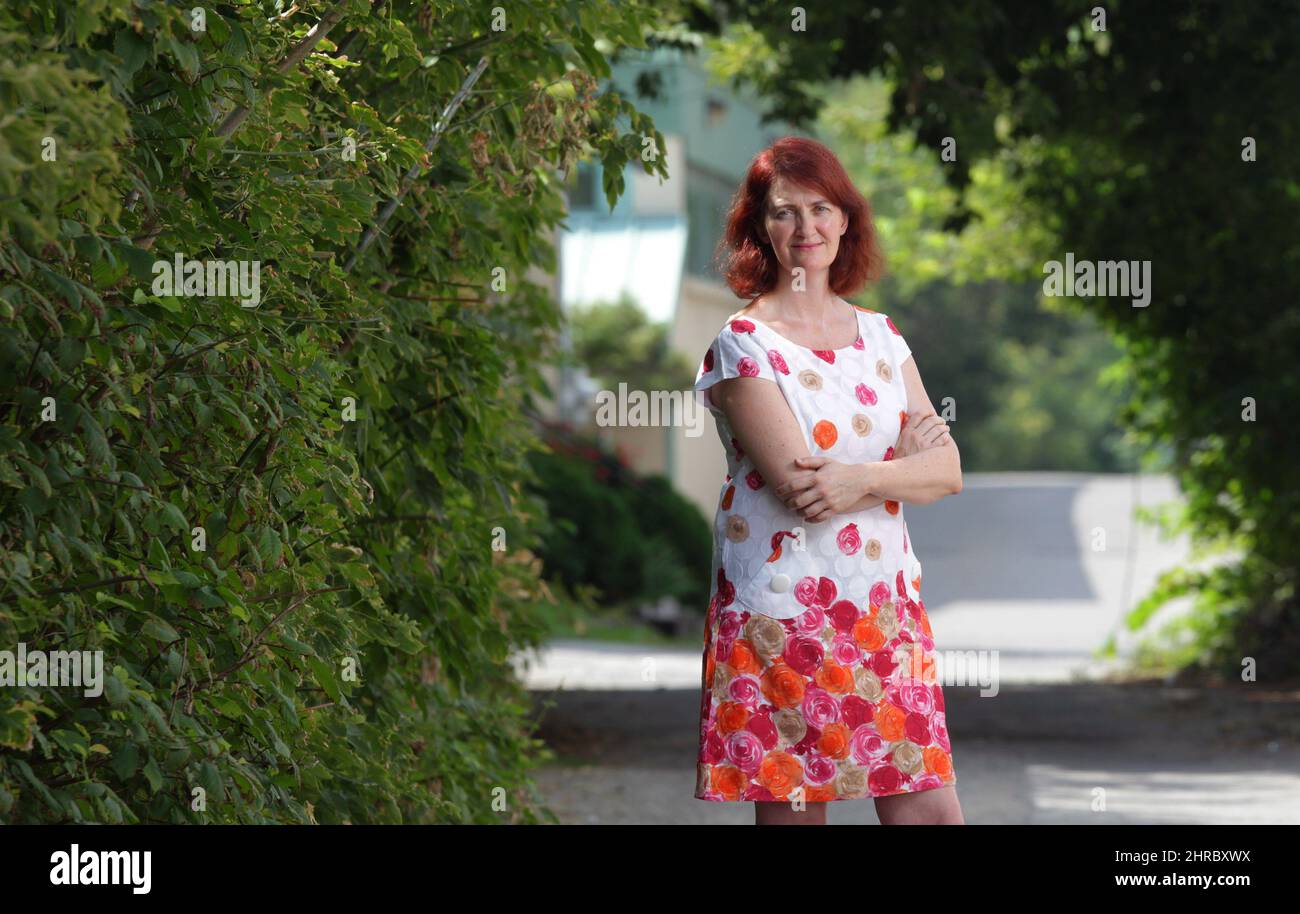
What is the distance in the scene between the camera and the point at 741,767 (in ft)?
11.7

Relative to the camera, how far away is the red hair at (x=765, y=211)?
3.81 meters

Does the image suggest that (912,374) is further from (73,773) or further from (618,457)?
(618,457)

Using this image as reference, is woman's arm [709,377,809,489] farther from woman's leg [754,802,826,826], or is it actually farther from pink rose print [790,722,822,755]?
woman's leg [754,802,826,826]

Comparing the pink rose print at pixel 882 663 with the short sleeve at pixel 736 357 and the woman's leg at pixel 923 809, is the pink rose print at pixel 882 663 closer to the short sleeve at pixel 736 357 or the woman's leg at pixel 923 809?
the woman's leg at pixel 923 809

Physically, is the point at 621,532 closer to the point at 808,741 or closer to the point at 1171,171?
the point at 1171,171

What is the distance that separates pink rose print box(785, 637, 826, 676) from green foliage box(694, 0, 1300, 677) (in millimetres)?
6940

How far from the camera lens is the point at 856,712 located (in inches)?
141

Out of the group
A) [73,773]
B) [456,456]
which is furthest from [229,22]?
[456,456]

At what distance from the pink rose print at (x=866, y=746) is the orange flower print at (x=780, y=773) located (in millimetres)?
107

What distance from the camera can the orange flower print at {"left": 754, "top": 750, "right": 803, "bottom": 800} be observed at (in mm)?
3549

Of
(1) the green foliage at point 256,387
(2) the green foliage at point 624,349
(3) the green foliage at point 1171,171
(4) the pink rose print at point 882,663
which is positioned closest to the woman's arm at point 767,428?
(4) the pink rose print at point 882,663

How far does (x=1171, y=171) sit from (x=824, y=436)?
30.1 ft
